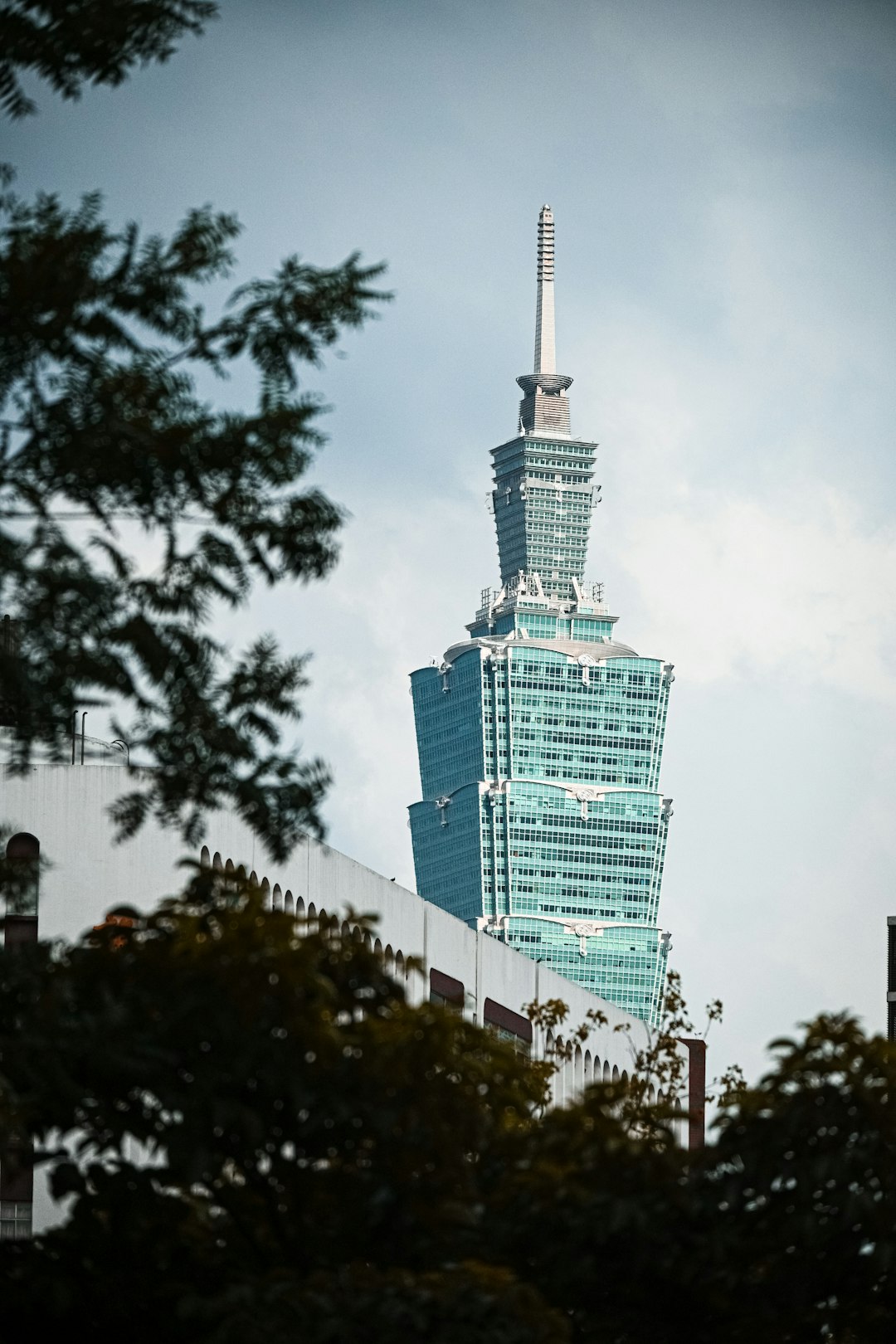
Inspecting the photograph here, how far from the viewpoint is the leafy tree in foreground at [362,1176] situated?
53.3ft

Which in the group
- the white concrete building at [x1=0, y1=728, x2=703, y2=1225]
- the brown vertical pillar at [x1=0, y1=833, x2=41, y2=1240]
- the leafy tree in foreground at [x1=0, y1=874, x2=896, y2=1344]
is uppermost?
the white concrete building at [x1=0, y1=728, x2=703, y2=1225]

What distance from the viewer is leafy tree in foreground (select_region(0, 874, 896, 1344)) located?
16250 millimetres

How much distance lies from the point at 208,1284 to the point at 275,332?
6.73 metres

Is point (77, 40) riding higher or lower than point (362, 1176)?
higher

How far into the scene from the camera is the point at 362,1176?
669 inches

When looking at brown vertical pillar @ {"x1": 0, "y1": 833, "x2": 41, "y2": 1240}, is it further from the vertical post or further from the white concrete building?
the vertical post

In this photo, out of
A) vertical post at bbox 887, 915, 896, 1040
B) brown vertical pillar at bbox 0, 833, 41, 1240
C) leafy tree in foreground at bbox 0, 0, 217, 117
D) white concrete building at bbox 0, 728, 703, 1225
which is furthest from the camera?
vertical post at bbox 887, 915, 896, 1040

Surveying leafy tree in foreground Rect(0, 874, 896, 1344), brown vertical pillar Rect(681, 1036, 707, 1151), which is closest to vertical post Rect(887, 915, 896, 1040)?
brown vertical pillar Rect(681, 1036, 707, 1151)

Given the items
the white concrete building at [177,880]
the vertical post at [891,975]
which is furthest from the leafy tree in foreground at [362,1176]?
the vertical post at [891,975]

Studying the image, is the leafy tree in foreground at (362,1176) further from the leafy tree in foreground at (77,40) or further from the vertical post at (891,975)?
the vertical post at (891,975)

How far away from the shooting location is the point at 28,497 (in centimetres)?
1580

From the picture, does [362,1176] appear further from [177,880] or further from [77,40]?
[177,880]

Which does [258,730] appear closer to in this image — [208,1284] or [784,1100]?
[208,1284]

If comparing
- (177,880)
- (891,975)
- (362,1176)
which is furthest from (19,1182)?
(891,975)
